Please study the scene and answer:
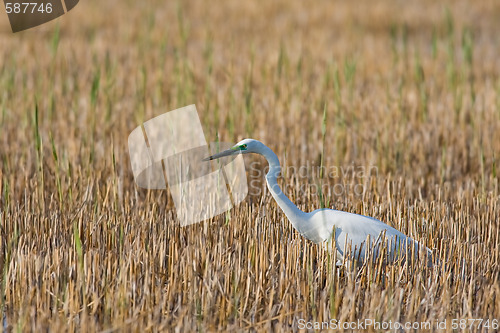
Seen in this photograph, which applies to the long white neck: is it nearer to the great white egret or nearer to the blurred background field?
the great white egret

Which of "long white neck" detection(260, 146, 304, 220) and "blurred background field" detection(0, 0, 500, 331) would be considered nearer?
"blurred background field" detection(0, 0, 500, 331)

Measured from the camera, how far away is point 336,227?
10.5 ft

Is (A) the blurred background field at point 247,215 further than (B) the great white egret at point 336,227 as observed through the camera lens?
No

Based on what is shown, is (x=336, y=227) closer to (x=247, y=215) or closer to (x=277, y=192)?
(x=277, y=192)

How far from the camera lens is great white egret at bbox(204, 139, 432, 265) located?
10.3ft

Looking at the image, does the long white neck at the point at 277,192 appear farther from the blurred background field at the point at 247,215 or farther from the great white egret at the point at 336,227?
the blurred background field at the point at 247,215

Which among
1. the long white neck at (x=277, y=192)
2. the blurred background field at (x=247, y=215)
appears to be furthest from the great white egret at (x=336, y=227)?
the blurred background field at (x=247, y=215)

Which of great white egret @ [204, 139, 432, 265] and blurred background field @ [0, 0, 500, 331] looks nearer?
blurred background field @ [0, 0, 500, 331]

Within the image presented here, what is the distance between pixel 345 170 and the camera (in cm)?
512

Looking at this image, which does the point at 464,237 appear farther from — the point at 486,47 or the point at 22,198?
the point at 486,47

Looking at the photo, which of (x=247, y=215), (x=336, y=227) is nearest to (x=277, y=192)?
(x=336, y=227)

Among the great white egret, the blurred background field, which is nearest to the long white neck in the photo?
the great white egret

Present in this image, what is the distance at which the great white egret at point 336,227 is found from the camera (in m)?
3.15

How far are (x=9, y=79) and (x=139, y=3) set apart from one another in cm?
845
